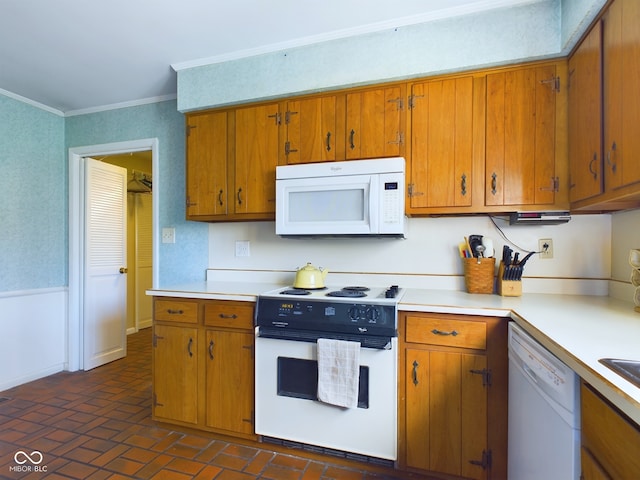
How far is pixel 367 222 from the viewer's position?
1.95 m

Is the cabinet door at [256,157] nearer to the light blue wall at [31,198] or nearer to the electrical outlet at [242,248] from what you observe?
the electrical outlet at [242,248]

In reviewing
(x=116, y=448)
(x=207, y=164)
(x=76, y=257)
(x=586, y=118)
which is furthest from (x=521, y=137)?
(x=76, y=257)

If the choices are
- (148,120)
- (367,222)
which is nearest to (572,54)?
(367,222)

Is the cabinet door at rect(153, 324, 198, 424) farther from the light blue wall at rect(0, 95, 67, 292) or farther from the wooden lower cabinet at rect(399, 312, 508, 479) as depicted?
the light blue wall at rect(0, 95, 67, 292)

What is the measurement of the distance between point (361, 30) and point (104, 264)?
10.2ft

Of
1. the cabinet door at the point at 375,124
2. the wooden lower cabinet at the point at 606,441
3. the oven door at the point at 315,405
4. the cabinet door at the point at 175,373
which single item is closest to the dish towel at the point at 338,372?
the oven door at the point at 315,405

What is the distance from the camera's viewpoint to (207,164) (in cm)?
240

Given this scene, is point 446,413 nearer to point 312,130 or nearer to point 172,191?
point 312,130

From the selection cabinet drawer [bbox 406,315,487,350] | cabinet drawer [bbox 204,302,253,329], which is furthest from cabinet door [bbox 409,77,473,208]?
cabinet drawer [bbox 204,302,253,329]

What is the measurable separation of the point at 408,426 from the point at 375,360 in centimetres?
36

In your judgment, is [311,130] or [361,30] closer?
[361,30]

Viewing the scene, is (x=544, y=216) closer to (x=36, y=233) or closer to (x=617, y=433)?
(x=617, y=433)

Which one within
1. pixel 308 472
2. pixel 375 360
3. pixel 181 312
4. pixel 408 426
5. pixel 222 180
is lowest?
pixel 308 472

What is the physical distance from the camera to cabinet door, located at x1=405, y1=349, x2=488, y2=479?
159 cm
